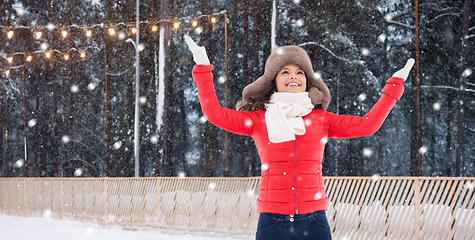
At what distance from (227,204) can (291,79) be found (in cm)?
603

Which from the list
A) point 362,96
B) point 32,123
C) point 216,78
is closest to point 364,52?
point 362,96

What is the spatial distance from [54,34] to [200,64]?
932 inches

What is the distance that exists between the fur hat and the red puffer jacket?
161mm

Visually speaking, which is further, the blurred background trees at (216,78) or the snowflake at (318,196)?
the blurred background trees at (216,78)

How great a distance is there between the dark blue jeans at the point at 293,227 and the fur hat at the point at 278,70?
876mm

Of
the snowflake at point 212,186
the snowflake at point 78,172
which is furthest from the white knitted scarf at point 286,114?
the snowflake at point 78,172

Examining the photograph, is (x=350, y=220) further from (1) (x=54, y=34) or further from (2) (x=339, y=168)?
(1) (x=54, y=34)

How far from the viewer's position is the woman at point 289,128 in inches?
101

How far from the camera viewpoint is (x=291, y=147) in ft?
8.75

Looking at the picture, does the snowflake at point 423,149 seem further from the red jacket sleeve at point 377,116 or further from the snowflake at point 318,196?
the snowflake at point 318,196

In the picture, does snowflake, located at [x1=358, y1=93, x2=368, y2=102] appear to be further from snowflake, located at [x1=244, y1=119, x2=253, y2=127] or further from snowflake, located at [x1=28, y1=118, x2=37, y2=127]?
snowflake, located at [x1=28, y1=118, x2=37, y2=127]

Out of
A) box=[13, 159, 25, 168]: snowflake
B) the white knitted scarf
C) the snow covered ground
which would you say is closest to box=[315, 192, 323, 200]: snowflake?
the white knitted scarf

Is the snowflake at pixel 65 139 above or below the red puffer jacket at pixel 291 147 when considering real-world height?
below

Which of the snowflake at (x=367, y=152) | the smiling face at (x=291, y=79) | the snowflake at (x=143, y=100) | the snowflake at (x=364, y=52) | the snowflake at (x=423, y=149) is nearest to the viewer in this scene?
the smiling face at (x=291, y=79)
